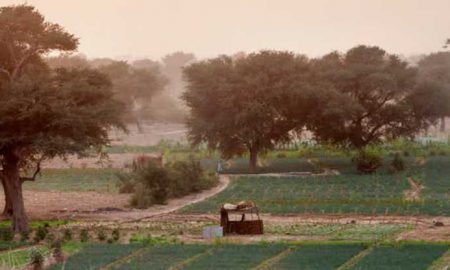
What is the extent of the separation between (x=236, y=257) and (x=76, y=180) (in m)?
38.3

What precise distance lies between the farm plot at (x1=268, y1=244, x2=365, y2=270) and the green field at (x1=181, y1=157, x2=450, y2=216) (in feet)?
39.9

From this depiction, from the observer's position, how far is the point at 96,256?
3244cm

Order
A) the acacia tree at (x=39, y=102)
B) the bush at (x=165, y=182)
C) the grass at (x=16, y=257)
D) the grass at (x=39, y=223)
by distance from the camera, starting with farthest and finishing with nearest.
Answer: the bush at (x=165, y=182), the grass at (x=39, y=223), the acacia tree at (x=39, y=102), the grass at (x=16, y=257)

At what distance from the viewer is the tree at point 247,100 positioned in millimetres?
69875

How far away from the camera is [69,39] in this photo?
43.3 meters

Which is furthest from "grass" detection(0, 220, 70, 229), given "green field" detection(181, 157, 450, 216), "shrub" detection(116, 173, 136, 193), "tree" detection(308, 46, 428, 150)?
"tree" detection(308, 46, 428, 150)

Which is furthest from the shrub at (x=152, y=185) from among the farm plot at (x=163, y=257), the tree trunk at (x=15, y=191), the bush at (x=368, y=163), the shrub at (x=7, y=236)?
the bush at (x=368, y=163)

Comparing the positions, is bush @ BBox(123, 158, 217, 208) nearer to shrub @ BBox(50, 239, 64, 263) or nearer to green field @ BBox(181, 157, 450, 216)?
green field @ BBox(181, 157, 450, 216)

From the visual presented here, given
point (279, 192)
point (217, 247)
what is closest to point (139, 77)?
point (279, 192)

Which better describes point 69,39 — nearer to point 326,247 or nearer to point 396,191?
point 326,247

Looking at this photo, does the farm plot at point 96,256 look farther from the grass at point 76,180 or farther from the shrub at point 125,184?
the grass at point 76,180

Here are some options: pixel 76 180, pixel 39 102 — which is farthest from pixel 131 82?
pixel 39 102

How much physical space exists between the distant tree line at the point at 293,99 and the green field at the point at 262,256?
34.4 meters

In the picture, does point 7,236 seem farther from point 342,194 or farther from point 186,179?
point 342,194
